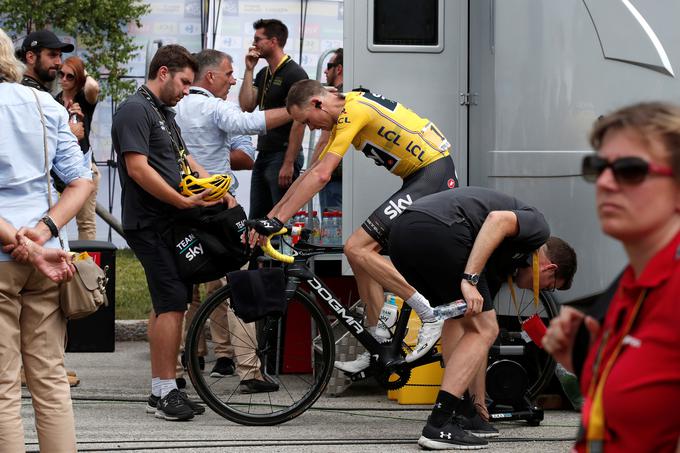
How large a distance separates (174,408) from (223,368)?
1.32 m

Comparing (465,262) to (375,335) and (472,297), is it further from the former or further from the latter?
(375,335)

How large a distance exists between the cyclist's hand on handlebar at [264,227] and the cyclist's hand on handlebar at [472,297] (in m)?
1.28

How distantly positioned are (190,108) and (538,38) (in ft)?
7.26

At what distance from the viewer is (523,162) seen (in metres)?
7.49

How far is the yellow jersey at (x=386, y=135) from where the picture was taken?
694cm

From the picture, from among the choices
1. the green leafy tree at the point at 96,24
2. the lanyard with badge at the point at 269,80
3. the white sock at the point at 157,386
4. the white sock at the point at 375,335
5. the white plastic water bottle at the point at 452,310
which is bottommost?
the white sock at the point at 157,386

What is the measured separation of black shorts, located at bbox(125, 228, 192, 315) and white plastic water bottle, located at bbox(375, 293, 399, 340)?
41.5 inches

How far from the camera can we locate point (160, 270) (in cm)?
702

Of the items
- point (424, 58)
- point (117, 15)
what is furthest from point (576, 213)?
point (117, 15)

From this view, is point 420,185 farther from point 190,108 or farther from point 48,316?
point 48,316

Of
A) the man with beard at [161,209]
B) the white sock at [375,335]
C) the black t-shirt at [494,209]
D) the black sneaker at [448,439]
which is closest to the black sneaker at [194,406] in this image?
the man with beard at [161,209]

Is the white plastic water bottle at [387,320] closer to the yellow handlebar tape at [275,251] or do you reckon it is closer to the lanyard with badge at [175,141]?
the yellow handlebar tape at [275,251]

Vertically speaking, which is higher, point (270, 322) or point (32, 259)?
point (32, 259)

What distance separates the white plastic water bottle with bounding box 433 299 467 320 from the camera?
6.23m
